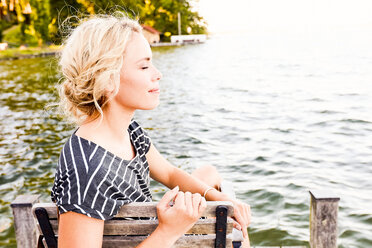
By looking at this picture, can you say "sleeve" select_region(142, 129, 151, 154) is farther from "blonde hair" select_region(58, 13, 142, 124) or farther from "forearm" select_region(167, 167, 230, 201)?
"blonde hair" select_region(58, 13, 142, 124)

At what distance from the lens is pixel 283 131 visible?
1234cm

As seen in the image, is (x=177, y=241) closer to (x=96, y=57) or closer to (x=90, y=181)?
(x=90, y=181)


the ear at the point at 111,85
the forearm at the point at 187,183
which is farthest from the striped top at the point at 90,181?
the forearm at the point at 187,183

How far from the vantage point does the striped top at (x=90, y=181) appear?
1.87 meters

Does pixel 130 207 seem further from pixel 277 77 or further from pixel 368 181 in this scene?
pixel 277 77

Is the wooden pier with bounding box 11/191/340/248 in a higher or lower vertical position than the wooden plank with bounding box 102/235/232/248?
lower

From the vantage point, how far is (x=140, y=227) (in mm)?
2119

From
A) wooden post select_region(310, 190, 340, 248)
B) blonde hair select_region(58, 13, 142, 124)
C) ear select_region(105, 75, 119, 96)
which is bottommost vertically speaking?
wooden post select_region(310, 190, 340, 248)

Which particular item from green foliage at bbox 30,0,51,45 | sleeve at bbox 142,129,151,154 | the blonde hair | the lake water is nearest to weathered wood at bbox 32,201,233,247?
the blonde hair

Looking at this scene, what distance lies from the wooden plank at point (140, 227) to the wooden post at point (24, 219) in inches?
76.4

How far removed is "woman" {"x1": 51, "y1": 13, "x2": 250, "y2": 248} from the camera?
188cm

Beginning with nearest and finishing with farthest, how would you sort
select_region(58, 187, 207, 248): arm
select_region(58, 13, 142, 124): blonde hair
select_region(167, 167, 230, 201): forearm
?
1. select_region(58, 187, 207, 248): arm
2. select_region(58, 13, 142, 124): blonde hair
3. select_region(167, 167, 230, 201): forearm

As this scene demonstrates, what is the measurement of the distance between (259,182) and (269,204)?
1051 mm

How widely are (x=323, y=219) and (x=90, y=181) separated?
268 centimetres
